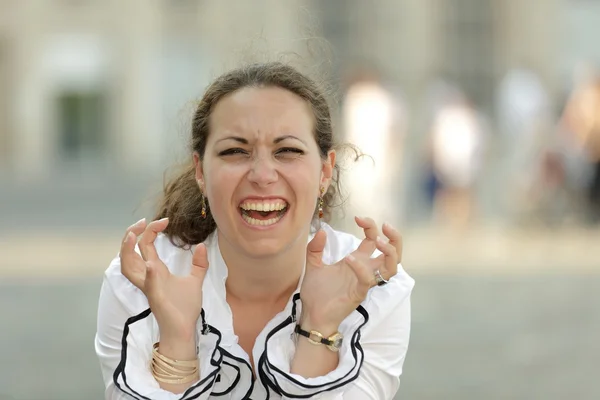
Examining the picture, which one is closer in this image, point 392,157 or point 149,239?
point 149,239

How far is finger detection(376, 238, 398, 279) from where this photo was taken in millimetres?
3408

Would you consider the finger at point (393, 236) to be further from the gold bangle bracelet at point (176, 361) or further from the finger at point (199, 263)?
the gold bangle bracelet at point (176, 361)

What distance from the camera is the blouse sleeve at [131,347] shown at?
3451 mm

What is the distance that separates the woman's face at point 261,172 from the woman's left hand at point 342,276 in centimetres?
11

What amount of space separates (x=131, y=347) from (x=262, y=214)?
0.51 metres

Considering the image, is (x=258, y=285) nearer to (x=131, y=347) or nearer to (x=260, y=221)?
(x=260, y=221)

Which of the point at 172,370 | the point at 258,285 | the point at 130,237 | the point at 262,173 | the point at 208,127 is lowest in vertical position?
the point at 172,370

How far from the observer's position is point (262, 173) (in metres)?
3.50

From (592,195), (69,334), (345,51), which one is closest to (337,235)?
(69,334)

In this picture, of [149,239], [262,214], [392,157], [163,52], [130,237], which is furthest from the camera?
[163,52]

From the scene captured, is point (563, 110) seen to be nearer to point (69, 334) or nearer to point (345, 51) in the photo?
point (69, 334)

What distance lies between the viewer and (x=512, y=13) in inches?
1316

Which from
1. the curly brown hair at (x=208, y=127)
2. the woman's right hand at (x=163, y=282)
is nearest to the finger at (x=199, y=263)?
the woman's right hand at (x=163, y=282)

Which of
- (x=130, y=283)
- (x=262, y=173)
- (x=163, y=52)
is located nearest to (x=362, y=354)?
(x=262, y=173)
